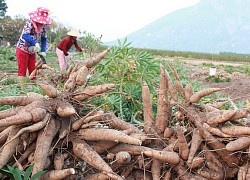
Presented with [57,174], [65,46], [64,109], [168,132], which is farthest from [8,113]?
[65,46]

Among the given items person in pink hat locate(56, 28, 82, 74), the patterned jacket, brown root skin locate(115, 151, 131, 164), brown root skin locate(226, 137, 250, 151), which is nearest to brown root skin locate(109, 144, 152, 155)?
brown root skin locate(115, 151, 131, 164)

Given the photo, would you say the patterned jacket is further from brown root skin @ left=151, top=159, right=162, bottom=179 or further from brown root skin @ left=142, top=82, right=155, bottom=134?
brown root skin @ left=151, top=159, right=162, bottom=179

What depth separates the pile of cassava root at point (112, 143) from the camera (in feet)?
A: 5.61

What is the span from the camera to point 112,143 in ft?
6.04

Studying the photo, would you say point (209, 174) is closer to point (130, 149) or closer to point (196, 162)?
point (196, 162)

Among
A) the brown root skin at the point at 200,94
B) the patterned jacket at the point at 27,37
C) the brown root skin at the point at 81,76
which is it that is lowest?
the brown root skin at the point at 200,94

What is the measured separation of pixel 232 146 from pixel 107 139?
692 mm

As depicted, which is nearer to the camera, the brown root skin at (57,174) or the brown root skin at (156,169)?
the brown root skin at (57,174)

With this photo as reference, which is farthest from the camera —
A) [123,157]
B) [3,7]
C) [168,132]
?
[3,7]

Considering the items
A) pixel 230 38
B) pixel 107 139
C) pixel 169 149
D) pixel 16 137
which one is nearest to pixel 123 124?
pixel 107 139

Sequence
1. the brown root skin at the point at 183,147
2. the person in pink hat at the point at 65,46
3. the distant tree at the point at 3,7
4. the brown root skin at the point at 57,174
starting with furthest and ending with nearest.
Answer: the distant tree at the point at 3,7 → the person in pink hat at the point at 65,46 → the brown root skin at the point at 183,147 → the brown root skin at the point at 57,174

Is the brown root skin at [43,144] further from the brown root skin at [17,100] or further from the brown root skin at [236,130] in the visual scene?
the brown root skin at [236,130]

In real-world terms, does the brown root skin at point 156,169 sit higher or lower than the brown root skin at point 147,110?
lower

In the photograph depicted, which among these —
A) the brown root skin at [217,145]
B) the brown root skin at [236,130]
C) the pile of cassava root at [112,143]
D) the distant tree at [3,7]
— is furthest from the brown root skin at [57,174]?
the distant tree at [3,7]
